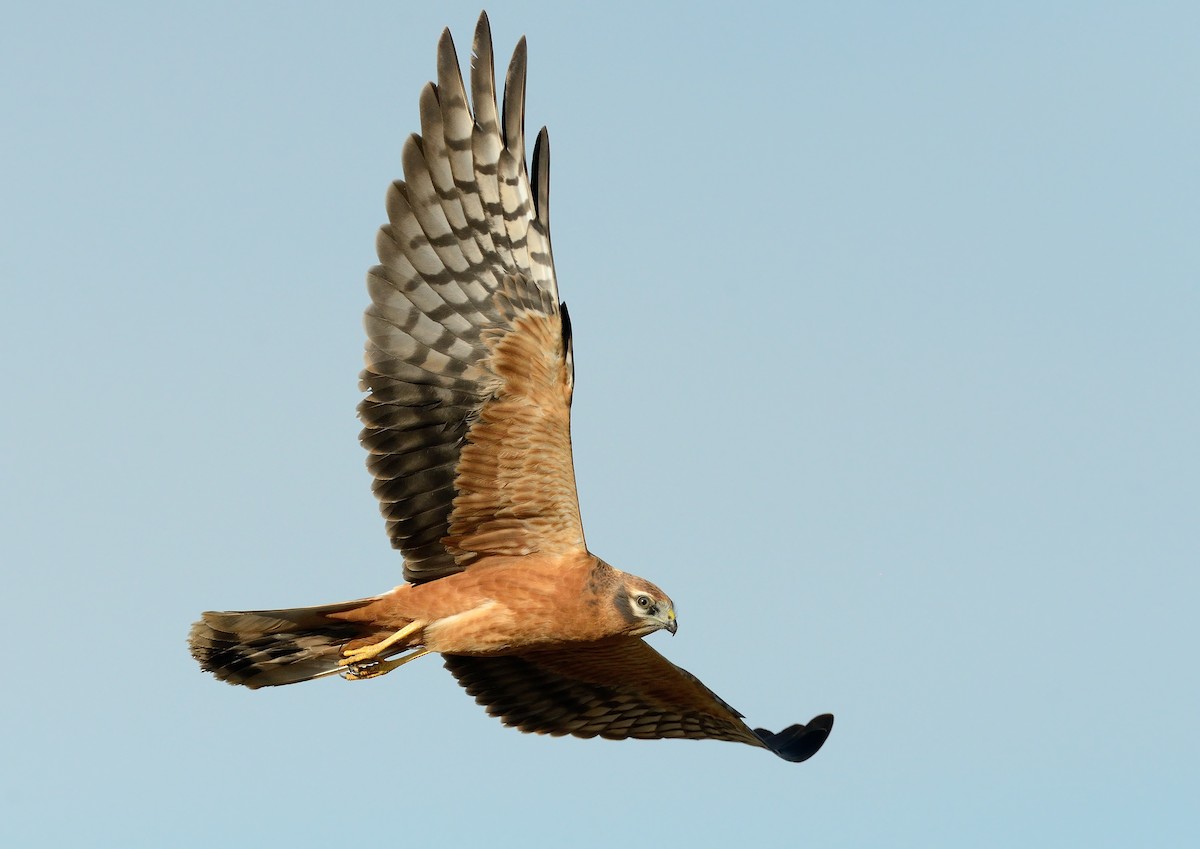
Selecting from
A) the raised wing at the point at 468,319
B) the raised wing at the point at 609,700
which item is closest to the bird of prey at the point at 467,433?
the raised wing at the point at 468,319

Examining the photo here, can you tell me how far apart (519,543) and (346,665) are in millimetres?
1467

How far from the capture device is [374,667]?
10.5 m

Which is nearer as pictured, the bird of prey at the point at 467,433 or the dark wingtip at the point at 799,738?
the bird of prey at the point at 467,433

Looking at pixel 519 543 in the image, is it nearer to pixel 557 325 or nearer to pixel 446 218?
pixel 557 325

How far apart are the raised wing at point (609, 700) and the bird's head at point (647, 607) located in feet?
5.20

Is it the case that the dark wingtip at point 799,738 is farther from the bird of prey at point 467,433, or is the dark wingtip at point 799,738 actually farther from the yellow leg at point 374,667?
the yellow leg at point 374,667

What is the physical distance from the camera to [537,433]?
10.0 meters

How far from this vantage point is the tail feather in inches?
405

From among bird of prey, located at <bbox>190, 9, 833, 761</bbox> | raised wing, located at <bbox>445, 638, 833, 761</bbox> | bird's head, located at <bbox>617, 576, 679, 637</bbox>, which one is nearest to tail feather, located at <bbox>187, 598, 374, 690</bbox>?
bird of prey, located at <bbox>190, 9, 833, 761</bbox>

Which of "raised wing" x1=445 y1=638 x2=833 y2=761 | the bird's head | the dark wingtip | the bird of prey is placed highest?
the bird of prey

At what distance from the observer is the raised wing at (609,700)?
1183 centimetres

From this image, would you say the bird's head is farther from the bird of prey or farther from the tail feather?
the tail feather

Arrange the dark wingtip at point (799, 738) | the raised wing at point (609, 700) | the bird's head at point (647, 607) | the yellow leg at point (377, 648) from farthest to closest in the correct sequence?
the dark wingtip at point (799, 738) → the raised wing at point (609, 700) → the yellow leg at point (377, 648) → the bird's head at point (647, 607)

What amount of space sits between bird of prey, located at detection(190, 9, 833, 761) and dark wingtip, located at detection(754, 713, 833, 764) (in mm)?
2464
